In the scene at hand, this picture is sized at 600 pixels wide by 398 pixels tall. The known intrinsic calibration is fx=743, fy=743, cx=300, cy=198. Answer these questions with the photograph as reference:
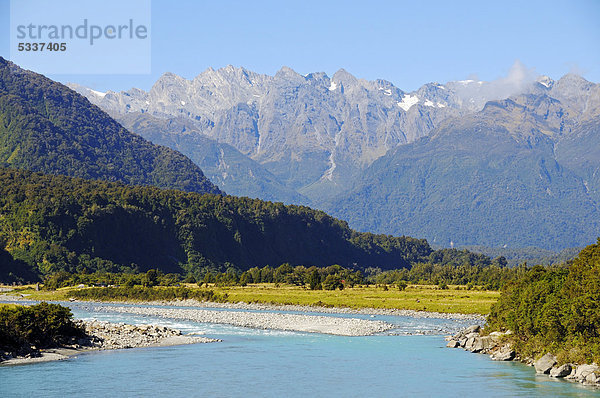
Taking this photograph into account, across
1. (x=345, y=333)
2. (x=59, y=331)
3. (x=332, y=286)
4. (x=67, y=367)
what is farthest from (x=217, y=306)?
(x=67, y=367)

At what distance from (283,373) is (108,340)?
73.7 ft

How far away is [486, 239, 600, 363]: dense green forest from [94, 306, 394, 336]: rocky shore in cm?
1980

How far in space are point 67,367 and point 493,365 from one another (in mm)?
36568

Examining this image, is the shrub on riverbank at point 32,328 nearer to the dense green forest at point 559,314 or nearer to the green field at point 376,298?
the dense green forest at point 559,314

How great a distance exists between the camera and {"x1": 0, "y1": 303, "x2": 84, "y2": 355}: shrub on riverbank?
208ft

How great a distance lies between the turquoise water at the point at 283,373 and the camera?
54.1 m

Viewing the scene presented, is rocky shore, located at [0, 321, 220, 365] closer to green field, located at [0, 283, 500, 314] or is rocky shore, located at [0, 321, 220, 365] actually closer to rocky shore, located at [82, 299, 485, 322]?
rocky shore, located at [82, 299, 485, 322]

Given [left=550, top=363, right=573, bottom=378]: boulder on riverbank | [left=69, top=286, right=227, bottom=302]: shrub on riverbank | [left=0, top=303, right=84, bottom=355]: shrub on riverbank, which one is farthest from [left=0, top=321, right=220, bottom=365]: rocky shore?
[left=69, top=286, right=227, bottom=302]: shrub on riverbank

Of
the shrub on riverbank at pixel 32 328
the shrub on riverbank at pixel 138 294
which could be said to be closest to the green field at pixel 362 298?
the shrub on riverbank at pixel 138 294

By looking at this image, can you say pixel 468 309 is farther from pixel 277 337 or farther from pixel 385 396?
pixel 385 396

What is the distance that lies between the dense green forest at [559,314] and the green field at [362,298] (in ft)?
142

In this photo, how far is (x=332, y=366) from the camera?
2566 inches

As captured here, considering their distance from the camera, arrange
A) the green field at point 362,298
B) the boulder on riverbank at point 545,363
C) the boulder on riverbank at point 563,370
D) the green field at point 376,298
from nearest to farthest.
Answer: the boulder on riverbank at point 563,370, the boulder on riverbank at point 545,363, the green field at point 376,298, the green field at point 362,298

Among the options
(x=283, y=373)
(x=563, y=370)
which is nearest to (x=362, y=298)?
(x=283, y=373)
